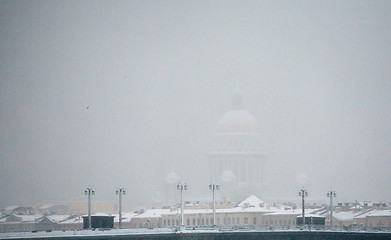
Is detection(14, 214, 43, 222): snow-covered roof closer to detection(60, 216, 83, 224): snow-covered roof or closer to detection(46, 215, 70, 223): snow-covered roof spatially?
detection(46, 215, 70, 223): snow-covered roof

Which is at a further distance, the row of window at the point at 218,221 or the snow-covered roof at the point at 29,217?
the snow-covered roof at the point at 29,217

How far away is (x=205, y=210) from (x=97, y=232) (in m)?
67.3

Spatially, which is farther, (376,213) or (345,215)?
(345,215)

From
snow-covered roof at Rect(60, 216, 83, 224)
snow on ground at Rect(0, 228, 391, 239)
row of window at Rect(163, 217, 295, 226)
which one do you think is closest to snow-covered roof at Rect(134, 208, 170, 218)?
row of window at Rect(163, 217, 295, 226)

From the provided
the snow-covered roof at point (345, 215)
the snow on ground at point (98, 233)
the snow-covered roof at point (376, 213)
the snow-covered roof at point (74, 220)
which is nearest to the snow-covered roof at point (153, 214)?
the snow-covered roof at point (74, 220)

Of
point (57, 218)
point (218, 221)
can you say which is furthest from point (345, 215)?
point (57, 218)

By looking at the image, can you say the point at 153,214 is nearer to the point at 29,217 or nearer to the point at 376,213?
the point at 29,217

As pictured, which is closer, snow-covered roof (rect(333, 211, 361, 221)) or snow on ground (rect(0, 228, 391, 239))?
snow on ground (rect(0, 228, 391, 239))

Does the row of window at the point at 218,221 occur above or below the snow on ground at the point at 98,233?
above

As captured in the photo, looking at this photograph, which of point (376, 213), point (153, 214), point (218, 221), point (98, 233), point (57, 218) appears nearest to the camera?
point (98, 233)

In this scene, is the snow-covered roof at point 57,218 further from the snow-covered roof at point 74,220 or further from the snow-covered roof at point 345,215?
the snow-covered roof at point 345,215

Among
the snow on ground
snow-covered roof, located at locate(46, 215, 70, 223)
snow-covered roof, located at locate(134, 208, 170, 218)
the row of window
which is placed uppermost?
snow-covered roof, located at locate(134, 208, 170, 218)

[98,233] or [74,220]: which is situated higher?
[74,220]

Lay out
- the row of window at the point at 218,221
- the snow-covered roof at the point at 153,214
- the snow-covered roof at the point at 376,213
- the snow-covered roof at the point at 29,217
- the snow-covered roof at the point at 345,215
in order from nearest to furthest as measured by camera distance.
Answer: the snow-covered roof at the point at 376,213
the snow-covered roof at the point at 345,215
the row of window at the point at 218,221
the snow-covered roof at the point at 153,214
the snow-covered roof at the point at 29,217
